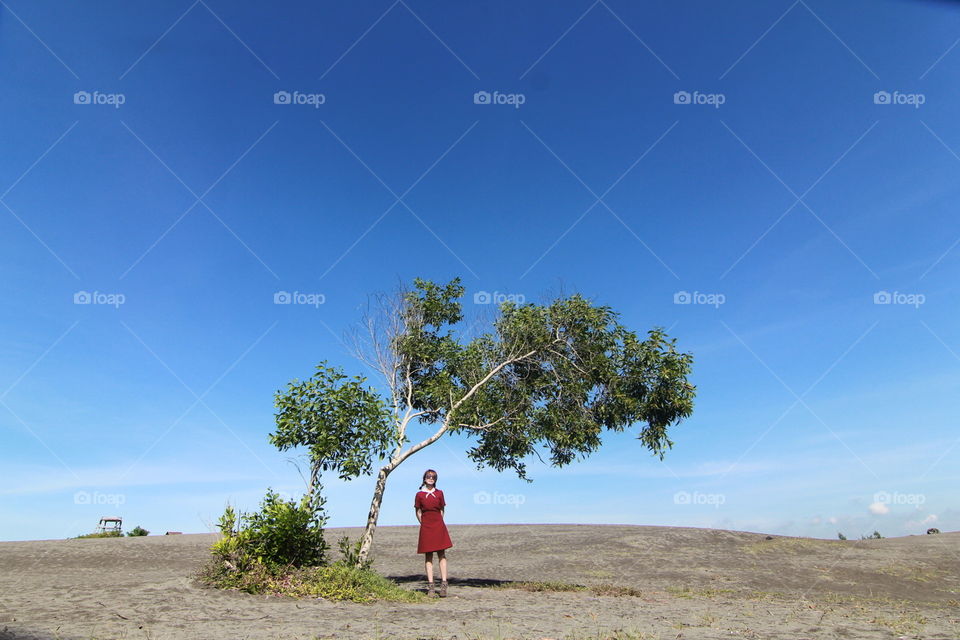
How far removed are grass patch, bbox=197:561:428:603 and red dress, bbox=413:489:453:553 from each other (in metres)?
1.13

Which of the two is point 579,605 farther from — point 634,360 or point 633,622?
point 634,360

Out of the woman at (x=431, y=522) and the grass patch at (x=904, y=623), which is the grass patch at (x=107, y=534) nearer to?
the woman at (x=431, y=522)

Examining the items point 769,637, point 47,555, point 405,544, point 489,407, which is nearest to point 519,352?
point 489,407

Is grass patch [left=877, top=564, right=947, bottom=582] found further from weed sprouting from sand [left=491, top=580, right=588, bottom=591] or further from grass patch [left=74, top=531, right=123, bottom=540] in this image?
grass patch [left=74, top=531, right=123, bottom=540]

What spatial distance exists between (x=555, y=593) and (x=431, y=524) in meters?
4.08

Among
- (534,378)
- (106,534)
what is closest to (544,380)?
(534,378)

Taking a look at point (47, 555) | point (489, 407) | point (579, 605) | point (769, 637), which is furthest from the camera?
point (47, 555)

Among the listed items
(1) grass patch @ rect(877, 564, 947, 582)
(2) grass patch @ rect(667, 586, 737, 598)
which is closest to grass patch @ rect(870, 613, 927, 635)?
(2) grass patch @ rect(667, 586, 737, 598)

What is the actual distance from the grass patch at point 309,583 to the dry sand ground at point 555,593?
0.50 m

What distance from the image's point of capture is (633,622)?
34.6ft

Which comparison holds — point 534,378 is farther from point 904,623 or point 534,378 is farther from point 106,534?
point 106,534

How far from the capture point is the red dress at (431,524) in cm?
1360

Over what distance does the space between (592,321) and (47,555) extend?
20.8 meters

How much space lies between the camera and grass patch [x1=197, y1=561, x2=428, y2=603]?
12219 mm
